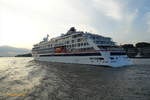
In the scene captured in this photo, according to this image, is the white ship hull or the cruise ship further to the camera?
the cruise ship

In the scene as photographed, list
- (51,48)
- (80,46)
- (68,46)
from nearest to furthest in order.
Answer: (80,46) < (68,46) < (51,48)

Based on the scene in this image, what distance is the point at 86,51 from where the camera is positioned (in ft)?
112

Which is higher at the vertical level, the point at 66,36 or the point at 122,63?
the point at 66,36

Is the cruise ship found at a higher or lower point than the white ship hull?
higher

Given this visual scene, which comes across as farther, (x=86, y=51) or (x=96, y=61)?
(x=86, y=51)

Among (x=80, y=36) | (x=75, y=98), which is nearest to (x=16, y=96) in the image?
(x=75, y=98)

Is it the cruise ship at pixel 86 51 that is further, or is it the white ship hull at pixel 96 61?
A: the cruise ship at pixel 86 51

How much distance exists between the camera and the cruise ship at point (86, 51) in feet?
97.0

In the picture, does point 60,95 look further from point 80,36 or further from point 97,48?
point 80,36

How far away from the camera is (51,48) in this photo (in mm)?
52219

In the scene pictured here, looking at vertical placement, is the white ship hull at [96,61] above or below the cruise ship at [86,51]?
below

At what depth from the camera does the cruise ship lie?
2958 centimetres

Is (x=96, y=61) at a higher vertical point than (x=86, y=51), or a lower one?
lower

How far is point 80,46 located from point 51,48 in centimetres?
1869
